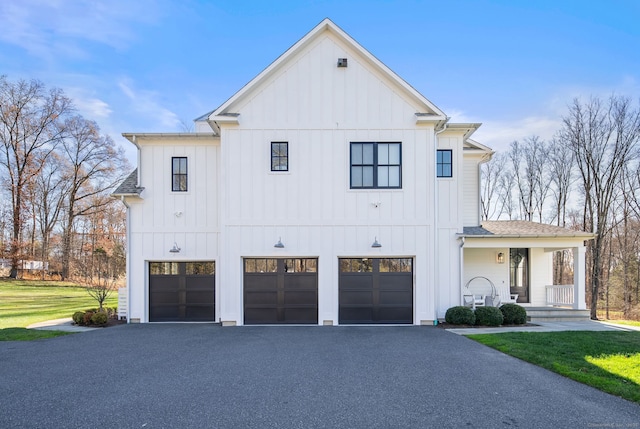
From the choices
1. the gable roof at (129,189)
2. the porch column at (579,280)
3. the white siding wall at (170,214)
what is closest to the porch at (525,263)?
the porch column at (579,280)

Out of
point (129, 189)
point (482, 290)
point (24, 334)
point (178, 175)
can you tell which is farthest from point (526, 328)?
point (24, 334)

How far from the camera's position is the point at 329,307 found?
473 inches

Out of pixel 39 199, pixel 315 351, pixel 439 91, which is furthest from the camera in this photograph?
pixel 39 199

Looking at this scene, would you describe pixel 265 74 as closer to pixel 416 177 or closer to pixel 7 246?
pixel 416 177

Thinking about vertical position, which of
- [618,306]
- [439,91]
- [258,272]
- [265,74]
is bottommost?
[618,306]

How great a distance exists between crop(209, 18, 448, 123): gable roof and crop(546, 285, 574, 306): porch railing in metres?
8.00

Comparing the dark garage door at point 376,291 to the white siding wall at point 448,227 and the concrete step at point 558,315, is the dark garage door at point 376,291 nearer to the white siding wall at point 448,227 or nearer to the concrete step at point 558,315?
the white siding wall at point 448,227

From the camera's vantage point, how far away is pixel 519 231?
13961 millimetres

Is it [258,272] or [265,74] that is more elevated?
[265,74]

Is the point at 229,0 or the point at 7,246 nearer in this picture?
the point at 229,0

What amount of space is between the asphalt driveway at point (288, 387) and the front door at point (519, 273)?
712 centimetres

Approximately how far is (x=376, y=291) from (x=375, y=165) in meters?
3.99

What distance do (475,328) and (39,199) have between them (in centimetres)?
3640

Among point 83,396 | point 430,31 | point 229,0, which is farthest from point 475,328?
point 229,0
